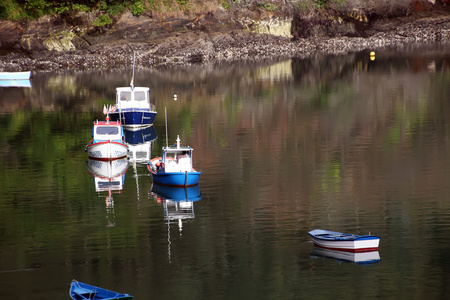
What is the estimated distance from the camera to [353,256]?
29.0 metres

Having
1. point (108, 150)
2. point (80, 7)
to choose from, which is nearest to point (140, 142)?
point (108, 150)

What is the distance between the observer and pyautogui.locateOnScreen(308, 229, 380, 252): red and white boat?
1135 inches

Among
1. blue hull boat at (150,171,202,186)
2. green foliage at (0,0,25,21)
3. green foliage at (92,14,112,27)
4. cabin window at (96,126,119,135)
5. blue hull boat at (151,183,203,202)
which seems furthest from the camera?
green foliage at (92,14,112,27)

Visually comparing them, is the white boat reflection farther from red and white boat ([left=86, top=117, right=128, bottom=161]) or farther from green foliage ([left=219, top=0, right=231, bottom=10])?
green foliage ([left=219, top=0, right=231, bottom=10])

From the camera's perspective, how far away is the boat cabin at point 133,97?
205ft

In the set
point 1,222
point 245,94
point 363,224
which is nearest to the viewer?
point 363,224

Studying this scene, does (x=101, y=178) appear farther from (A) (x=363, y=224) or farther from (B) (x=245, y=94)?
(B) (x=245, y=94)

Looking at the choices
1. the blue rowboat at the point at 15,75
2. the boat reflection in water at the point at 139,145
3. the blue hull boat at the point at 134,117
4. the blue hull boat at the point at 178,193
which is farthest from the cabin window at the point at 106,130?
the blue rowboat at the point at 15,75

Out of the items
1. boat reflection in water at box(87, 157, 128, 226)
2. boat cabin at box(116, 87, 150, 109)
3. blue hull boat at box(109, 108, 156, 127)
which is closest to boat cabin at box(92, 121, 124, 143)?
boat reflection in water at box(87, 157, 128, 226)

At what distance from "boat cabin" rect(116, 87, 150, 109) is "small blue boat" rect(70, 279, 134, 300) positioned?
38.8 metres

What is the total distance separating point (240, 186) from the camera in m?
41.2

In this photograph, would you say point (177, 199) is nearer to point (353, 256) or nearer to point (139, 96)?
point (353, 256)

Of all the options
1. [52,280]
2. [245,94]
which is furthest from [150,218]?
[245,94]

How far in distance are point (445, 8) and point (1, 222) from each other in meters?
114
